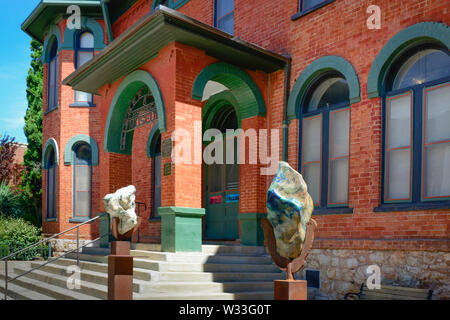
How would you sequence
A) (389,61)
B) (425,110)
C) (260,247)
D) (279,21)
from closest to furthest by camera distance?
1. (425,110)
2. (389,61)
3. (260,247)
4. (279,21)

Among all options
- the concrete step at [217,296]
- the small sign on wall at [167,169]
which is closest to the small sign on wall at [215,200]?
the small sign on wall at [167,169]

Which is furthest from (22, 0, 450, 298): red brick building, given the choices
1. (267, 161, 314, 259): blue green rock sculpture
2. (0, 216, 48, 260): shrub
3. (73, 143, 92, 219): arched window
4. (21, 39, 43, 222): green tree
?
(21, 39, 43, 222): green tree

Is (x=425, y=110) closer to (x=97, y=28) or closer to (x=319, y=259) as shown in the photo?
(x=319, y=259)

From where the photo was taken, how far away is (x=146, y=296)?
22.1 ft

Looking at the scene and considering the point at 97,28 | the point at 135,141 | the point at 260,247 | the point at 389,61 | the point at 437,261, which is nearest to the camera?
the point at 437,261

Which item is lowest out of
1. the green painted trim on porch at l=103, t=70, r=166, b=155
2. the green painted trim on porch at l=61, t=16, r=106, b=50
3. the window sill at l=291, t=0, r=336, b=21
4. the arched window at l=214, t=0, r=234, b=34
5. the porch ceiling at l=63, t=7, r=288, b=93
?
the green painted trim on porch at l=103, t=70, r=166, b=155

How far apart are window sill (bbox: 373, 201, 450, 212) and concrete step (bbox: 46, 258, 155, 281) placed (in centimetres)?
382

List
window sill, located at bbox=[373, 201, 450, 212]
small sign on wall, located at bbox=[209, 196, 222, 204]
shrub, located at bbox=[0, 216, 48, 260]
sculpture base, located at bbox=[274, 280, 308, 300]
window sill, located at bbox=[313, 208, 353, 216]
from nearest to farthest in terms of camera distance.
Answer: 1. sculpture base, located at bbox=[274, 280, 308, 300]
2. window sill, located at bbox=[373, 201, 450, 212]
3. window sill, located at bbox=[313, 208, 353, 216]
4. small sign on wall, located at bbox=[209, 196, 222, 204]
5. shrub, located at bbox=[0, 216, 48, 260]

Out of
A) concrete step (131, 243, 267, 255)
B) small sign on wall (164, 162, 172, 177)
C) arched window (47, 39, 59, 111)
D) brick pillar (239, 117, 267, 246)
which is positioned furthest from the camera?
arched window (47, 39, 59, 111)

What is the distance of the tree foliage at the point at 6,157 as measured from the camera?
18609 mm

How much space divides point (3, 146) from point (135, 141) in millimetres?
8148

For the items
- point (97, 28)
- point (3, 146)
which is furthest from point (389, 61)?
point (3, 146)

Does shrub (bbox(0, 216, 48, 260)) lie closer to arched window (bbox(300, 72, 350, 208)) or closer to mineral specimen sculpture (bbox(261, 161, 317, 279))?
arched window (bbox(300, 72, 350, 208))

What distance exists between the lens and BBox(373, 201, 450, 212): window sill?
655cm
